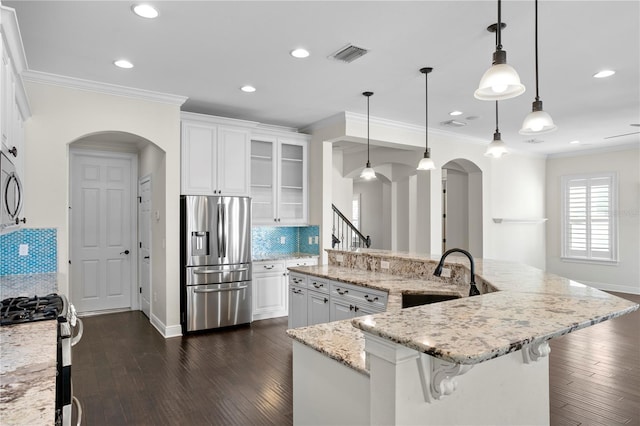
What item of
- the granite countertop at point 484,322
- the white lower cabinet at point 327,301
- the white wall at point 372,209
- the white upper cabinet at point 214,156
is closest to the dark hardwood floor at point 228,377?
the white lower cabinet at point 327,301

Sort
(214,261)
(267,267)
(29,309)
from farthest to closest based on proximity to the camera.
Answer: (267,267)
(214,261)
(29,309)

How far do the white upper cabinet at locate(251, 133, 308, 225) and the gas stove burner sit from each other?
3.21m

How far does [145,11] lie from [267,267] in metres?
3.63

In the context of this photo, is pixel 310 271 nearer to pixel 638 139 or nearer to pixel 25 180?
pixel 25 180

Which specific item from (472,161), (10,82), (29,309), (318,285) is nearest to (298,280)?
(318,285)

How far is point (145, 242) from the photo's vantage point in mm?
5738

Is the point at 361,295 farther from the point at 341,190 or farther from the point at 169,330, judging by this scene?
the point at 341,190

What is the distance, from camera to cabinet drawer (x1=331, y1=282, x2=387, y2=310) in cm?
316

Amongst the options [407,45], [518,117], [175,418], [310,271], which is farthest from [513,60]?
[175,418]

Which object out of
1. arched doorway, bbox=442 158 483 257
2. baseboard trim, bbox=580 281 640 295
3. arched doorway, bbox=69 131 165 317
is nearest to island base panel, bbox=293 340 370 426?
arched doorway, bbox=69 131 165 317

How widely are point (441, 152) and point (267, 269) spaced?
3486 millimetres

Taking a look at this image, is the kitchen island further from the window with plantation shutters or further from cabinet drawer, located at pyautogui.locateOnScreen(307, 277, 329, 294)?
the window with plantation shutters

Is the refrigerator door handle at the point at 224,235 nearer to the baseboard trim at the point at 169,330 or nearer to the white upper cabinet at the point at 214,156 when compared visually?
the white upper cabinet at the point at 214,156

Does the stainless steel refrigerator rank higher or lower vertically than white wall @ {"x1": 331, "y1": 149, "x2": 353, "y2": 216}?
lower
